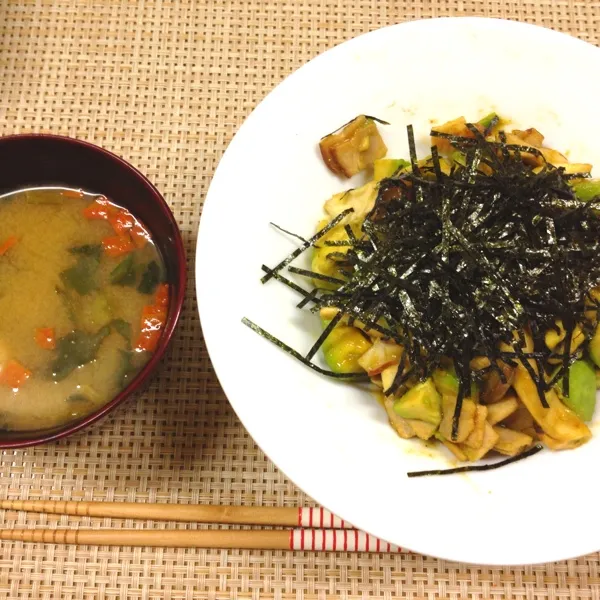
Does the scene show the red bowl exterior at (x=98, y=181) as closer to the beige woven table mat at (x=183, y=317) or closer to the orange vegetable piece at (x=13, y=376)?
the orange vegetable piece at (x=13, y=376)

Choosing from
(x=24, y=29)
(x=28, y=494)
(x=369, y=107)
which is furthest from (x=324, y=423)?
(x=24, y=29)

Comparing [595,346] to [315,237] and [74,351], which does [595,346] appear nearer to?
[315,237]

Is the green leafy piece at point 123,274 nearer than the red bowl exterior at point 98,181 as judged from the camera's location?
No

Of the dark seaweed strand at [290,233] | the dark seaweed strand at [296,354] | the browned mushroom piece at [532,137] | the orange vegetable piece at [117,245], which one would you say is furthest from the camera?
the orange vegetable piece at [117,245]

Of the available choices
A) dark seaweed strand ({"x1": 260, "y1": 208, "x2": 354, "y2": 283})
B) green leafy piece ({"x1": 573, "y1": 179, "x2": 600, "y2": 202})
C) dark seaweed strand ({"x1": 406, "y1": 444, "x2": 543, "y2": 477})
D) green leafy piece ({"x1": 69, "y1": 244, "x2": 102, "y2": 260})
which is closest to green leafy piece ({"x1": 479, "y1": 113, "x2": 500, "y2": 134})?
green leafy piece ({"x1": 573, "y1": 179, "x2": 600, "y2": 202})

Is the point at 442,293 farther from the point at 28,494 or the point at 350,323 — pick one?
the point at 28,494

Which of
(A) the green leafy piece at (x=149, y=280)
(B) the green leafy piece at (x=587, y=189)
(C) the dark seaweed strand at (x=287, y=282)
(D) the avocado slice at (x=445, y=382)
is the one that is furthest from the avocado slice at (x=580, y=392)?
(A) the green leafy piece at (x=149, y=280)

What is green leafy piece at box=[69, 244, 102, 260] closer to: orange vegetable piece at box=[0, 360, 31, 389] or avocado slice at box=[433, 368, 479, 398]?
orange vegetable piece at box=[0, 360, 31, 389]

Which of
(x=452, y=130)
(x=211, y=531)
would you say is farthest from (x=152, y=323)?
(x=452, y=130)
